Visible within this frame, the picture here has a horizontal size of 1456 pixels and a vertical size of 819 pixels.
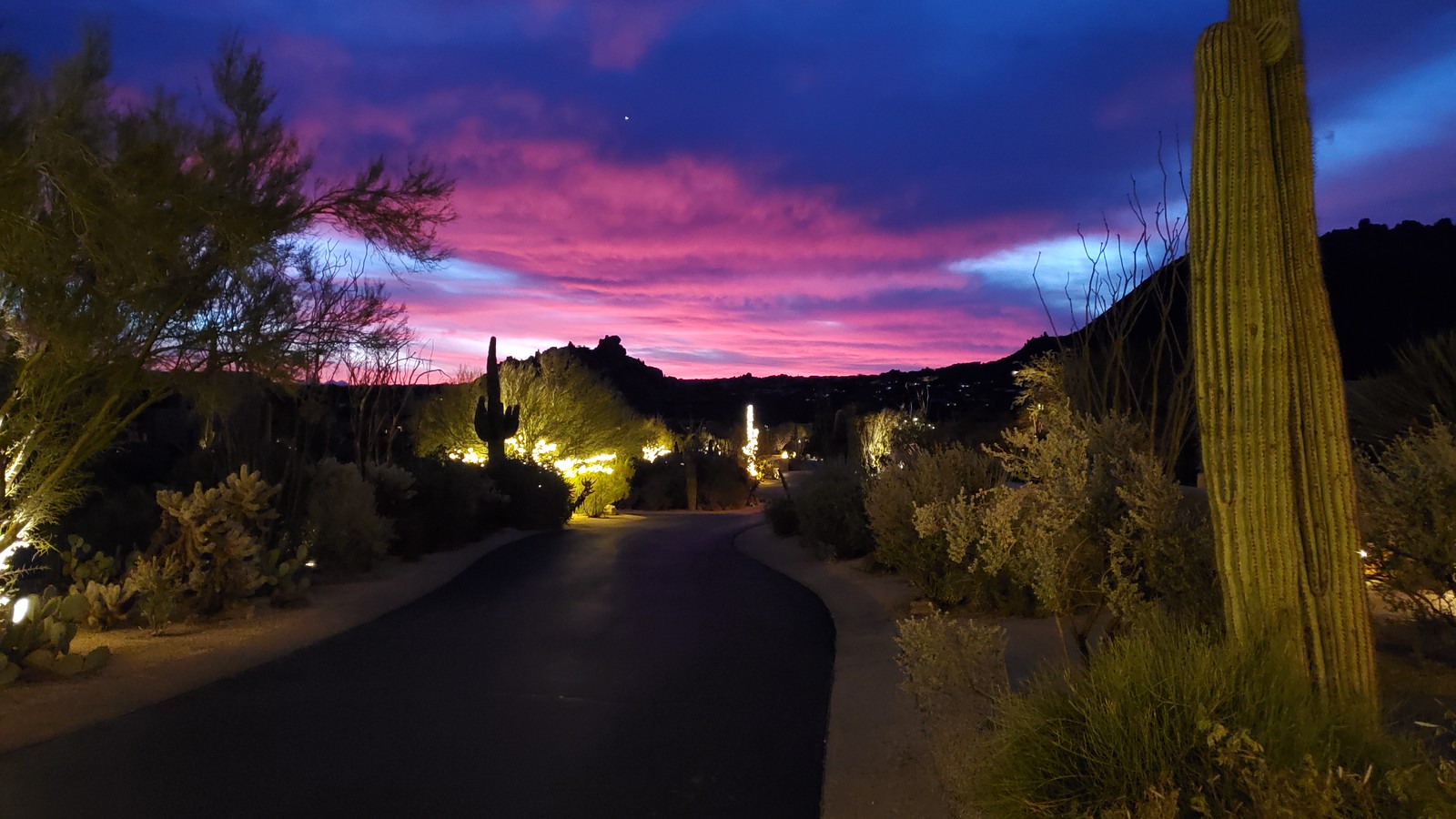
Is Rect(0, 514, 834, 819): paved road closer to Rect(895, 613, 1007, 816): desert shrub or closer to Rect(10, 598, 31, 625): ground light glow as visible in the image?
Rect(895, 613, 1007, 816): desert shrub

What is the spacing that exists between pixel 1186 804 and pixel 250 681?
7.03 meters

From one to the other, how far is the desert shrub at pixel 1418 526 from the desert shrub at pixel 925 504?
4.23m

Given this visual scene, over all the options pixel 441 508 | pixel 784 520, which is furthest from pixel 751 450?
pixel 441 508

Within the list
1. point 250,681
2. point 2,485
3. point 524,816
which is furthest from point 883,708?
point 2,485

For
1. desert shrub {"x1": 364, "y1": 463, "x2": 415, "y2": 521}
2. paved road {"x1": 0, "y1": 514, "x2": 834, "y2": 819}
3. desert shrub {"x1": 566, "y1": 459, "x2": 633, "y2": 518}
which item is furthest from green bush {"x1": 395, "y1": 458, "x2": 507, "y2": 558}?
desert shrub {"x1": 566, "y1": 459, "x2": 633, "y2": 518}

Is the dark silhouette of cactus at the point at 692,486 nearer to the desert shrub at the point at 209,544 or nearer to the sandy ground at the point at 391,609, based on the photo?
the sandy ground at the point at 391,609

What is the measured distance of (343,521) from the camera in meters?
15.4

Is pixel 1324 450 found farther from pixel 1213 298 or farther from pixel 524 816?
pixel 524 816

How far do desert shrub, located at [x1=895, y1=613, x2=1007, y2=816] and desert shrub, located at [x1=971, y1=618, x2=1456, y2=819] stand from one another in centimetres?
56

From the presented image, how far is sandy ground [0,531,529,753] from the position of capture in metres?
7.36

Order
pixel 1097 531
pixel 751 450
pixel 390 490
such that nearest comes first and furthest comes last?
pixel 1097 531, pixel 390 490, pixel 751 450

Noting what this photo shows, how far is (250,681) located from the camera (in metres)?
8.44

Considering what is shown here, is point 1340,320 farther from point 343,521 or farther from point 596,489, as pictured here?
point 343,521

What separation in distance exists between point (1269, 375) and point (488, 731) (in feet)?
16.4
